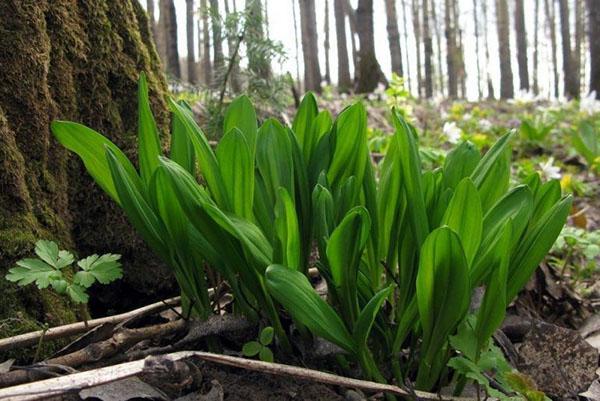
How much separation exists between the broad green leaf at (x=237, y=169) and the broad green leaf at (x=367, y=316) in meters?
0.34

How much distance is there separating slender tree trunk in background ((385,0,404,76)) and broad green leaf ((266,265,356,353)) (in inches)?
560

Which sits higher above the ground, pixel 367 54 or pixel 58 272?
pixel 367 54

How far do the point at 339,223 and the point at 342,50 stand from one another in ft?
52.4

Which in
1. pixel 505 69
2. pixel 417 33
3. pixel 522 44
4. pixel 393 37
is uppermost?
pixel 417 33

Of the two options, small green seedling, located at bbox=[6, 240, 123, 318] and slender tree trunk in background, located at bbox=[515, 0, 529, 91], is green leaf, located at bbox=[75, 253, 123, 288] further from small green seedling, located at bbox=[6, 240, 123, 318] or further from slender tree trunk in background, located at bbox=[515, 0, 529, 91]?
slender tree trunk in background, located at bbox=[515, 0, 529, 91]

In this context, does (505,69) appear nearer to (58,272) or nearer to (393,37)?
(393,37)

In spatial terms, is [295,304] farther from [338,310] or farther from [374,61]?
[374,61]

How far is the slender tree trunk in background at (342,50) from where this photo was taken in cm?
1570

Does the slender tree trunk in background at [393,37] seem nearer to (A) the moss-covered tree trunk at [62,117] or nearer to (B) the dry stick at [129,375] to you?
(A) the moss-covered tree trunk at [62,117]

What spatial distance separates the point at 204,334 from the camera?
1.35 metres

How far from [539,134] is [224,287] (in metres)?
5.18

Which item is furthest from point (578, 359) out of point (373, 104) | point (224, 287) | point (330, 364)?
point (373, 104)

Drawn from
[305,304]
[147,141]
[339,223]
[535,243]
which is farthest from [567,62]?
[305,304]

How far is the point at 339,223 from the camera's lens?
51.4 inches
